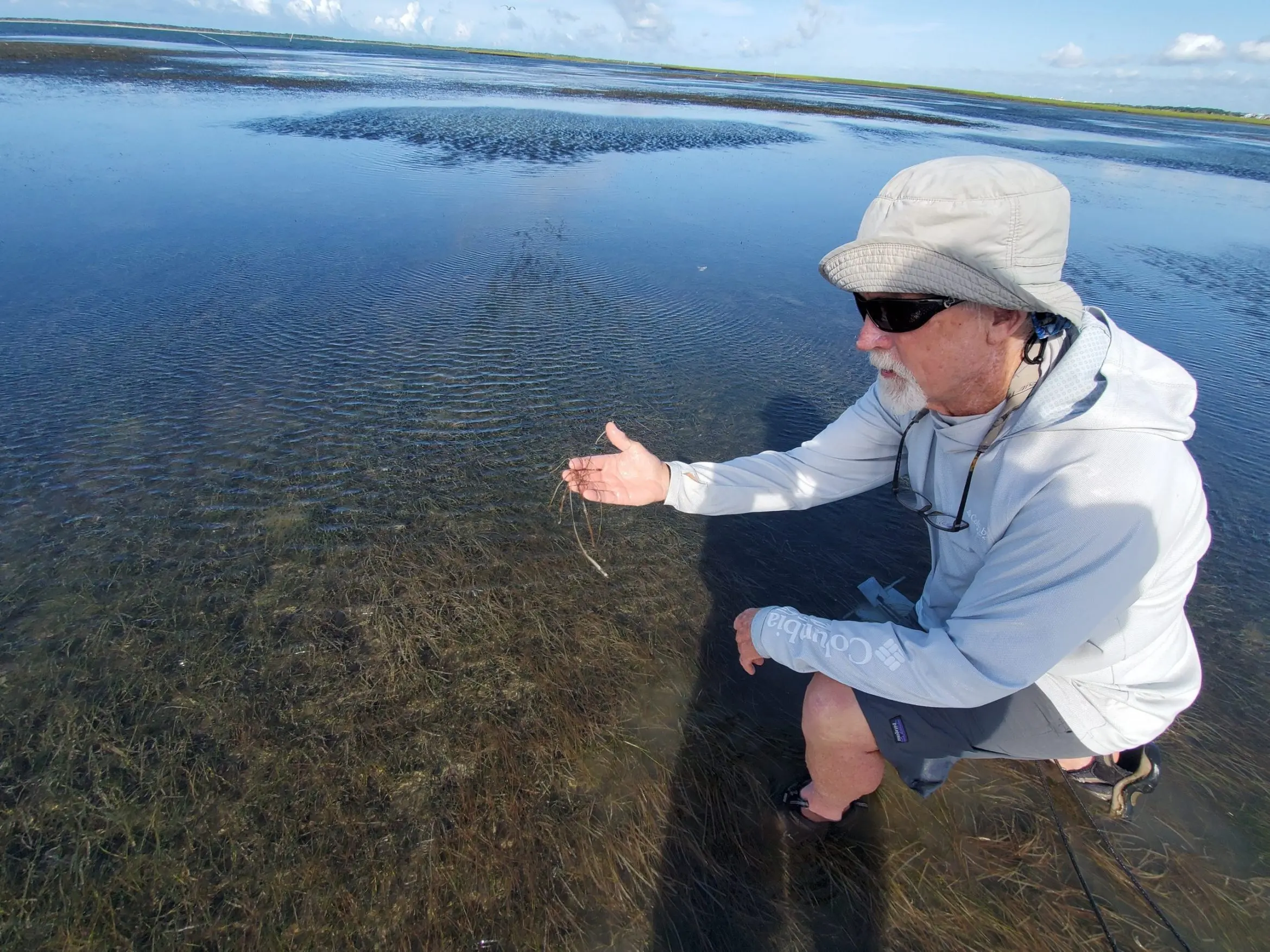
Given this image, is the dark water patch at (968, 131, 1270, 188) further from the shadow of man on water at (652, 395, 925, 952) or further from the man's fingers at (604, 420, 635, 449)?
the man's fingers at (604, 420, 635, 449)

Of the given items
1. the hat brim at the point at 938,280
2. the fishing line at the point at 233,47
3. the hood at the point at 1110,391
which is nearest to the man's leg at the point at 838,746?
the hood at the point at 1110,391

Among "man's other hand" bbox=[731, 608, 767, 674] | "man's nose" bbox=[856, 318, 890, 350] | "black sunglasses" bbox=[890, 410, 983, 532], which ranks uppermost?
"man's nose" bbox=[856, 318, 890, 350]

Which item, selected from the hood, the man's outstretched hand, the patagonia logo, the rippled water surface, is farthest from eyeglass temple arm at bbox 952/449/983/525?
the rippled water surface

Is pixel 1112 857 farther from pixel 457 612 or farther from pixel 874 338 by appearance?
pixel 457 612

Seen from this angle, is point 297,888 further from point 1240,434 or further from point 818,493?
point 1240,434

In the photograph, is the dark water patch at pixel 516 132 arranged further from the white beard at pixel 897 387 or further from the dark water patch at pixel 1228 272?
the white beard at pixel 897 387

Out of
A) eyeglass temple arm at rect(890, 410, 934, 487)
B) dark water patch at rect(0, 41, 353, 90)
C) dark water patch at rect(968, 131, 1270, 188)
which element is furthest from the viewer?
dark water patch at rect(0, 41, 353, 90)

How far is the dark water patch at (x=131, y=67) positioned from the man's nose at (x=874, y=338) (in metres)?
32.8

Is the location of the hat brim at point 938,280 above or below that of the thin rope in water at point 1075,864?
above

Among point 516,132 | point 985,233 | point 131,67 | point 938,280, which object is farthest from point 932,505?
point 131,67

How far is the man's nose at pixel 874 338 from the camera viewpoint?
6.83ft

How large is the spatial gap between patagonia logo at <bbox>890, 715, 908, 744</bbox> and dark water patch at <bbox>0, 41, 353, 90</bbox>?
33.6 metres

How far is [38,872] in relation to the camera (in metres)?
2.21

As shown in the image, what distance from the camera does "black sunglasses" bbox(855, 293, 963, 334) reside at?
1864 millimetres
